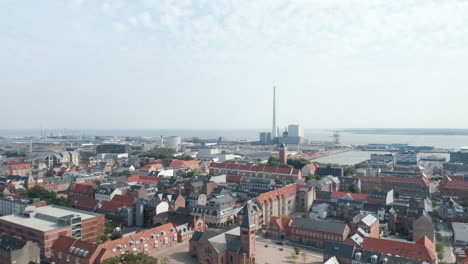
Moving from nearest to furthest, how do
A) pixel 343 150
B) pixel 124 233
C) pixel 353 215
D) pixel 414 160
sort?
pixel 124 233
pixel 353 215
pixel 414 160
pixel 343 150

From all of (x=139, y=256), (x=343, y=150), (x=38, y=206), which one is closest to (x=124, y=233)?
(x=139, y=256)

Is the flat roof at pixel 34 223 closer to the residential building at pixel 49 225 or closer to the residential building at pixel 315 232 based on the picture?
the residential building at pixel 49 225

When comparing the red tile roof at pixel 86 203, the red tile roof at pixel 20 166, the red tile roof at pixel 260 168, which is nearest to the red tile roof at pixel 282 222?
the red tile roof at pixel 86 203

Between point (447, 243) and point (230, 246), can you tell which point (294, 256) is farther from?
point (447, 243)

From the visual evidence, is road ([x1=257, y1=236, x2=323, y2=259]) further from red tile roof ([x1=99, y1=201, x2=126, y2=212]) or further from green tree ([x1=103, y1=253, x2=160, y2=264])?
red tile roof ([x1=99, y1=201, x2=126, y2=212])

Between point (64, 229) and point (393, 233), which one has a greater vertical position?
point (64, 229)

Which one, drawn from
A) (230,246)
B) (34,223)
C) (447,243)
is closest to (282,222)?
(230,246)

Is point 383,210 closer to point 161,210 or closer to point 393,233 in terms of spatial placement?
point 393,233
